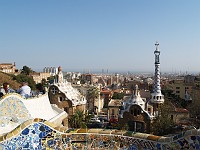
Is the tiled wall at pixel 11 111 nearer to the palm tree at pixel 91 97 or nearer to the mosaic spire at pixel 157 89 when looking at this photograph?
the mosaic spire at pixel 157 89

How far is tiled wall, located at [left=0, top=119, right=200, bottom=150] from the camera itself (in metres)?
3.78

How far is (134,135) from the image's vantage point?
388cm

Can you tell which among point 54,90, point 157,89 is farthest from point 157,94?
point 54,90

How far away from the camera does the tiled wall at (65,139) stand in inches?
149

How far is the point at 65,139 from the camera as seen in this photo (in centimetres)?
397

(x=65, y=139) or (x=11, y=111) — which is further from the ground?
(x=11, y=111)

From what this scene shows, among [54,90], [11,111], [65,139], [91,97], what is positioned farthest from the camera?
[91,97]

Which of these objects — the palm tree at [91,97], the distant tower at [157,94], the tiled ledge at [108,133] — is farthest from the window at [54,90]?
the tiled ledge at [108,133]

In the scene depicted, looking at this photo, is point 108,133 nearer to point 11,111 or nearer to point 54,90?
point 11,111

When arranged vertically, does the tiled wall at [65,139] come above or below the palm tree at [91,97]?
above

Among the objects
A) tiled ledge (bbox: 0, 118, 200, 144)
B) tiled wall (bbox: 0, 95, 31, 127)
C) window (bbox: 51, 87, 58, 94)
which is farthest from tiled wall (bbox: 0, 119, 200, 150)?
window (bbox: 51, 87, 58, 94)

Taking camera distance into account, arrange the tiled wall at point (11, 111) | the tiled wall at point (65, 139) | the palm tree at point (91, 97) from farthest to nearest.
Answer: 1. the palm tree at point (91, 97)
2. the tiled wall at point (11, 111)
3. the tiled wall at point (65, 139)

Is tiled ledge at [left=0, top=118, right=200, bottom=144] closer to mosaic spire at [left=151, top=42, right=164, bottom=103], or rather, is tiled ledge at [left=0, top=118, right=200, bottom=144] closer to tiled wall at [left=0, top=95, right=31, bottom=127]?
tiled wall at [left=0, top=95, right=31, bottom=127]

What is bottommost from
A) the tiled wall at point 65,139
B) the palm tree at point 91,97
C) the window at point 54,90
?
the palm tree at point 91,97
